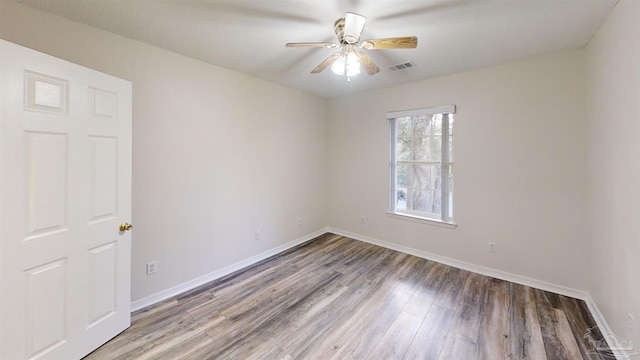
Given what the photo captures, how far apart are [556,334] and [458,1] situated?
108 inches

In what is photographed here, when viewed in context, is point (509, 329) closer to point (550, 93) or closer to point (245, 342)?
point (245, 342)

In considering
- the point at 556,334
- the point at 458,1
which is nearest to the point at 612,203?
the point at 556,334

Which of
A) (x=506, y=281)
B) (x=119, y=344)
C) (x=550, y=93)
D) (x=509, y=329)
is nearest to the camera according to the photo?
(x=119, y=344)

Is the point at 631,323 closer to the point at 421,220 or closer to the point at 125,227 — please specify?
the point at 421,220

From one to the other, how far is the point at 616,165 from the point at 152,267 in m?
4.11

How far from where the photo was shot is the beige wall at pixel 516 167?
2.51m

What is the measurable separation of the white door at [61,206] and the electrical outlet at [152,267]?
384 mm

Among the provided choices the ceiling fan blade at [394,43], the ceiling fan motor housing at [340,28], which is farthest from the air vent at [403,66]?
the ceiling fan motor housing at [340,28]

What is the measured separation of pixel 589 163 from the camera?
238 cm

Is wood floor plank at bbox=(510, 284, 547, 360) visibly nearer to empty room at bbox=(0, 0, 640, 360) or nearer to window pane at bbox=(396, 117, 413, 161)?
empty room at bbox=(0, 0, 640, 360)

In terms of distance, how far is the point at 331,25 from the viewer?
2.04 metres

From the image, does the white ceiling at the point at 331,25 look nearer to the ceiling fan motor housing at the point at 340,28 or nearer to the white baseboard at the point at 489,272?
the ceiling fan motor housing at the point at 340,28

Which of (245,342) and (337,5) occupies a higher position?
(337,5)

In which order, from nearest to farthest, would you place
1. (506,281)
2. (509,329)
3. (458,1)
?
(458,1)
(509,329)
(506,281)
